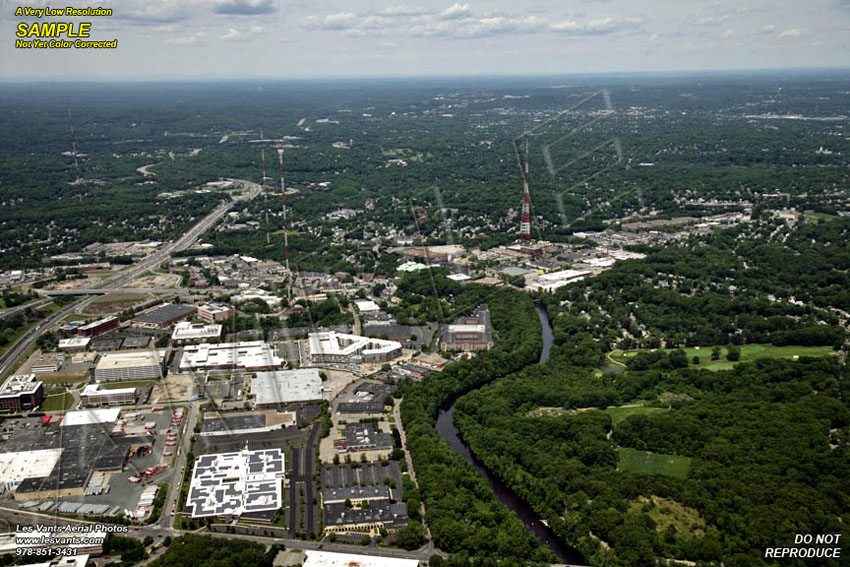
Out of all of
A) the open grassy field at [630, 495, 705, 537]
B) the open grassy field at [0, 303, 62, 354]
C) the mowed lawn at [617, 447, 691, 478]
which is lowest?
the open grassy field at [630, 495, 705, 537]

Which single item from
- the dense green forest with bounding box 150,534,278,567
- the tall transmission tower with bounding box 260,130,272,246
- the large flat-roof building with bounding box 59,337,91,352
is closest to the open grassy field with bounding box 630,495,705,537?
the dense green forest with bounding box 150,534,278,567

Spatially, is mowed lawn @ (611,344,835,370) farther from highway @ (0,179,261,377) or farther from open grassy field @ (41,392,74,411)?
highway @ (0,179,261,377)

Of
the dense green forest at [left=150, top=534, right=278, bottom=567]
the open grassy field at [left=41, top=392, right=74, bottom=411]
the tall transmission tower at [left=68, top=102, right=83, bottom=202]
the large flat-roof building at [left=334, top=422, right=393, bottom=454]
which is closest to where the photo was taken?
the dense green forest at [left=150, top=534, right=278, bottom=567]

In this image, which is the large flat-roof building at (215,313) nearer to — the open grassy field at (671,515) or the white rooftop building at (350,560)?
the white rooftop building at (350,560)

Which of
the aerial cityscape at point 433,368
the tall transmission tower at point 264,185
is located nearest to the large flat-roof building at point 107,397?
the aerial cityscape at point 433,368

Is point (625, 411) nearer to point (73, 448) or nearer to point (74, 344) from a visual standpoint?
point (73, 448)

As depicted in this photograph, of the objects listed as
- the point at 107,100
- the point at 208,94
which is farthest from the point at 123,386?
the point at 208,94

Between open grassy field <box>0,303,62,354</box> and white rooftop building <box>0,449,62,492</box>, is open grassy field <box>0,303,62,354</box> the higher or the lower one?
the higher one
